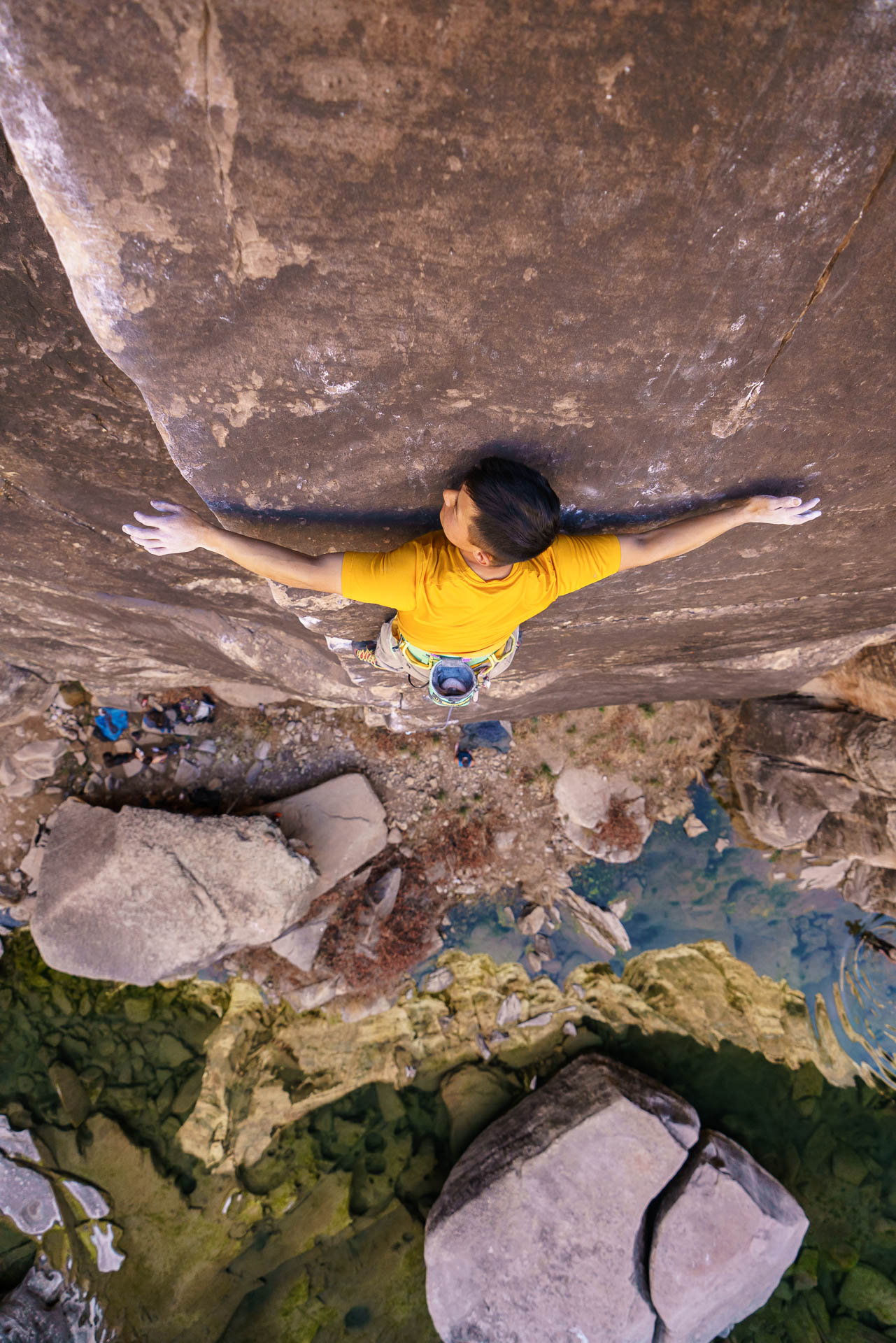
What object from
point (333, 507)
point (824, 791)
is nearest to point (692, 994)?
point (824, 791)

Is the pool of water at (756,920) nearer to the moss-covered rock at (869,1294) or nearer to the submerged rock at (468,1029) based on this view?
the submerged rock at (468,1029)

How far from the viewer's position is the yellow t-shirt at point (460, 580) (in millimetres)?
2557

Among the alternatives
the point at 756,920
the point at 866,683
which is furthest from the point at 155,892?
the point at 866,683

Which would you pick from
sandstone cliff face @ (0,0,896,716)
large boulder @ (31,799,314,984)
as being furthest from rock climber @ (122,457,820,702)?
large boulder @ (31,799,314,984)

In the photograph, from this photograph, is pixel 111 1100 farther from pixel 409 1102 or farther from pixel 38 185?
pixel 38 185

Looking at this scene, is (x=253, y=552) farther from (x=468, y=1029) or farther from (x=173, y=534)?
(x=468, y=1029)

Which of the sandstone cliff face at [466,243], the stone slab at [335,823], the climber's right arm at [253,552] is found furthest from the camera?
the stone slab at [335,823]

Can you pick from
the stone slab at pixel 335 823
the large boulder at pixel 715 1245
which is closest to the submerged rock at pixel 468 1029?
the large boulder at pixel 715 1245

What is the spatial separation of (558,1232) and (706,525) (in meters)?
5.74

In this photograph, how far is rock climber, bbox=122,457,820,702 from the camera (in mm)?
2227

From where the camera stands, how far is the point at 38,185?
1.73 m

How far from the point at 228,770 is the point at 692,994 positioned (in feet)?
17.0

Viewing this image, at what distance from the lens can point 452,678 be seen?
3.16 m

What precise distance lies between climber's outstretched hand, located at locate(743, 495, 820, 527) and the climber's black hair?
102 cm
